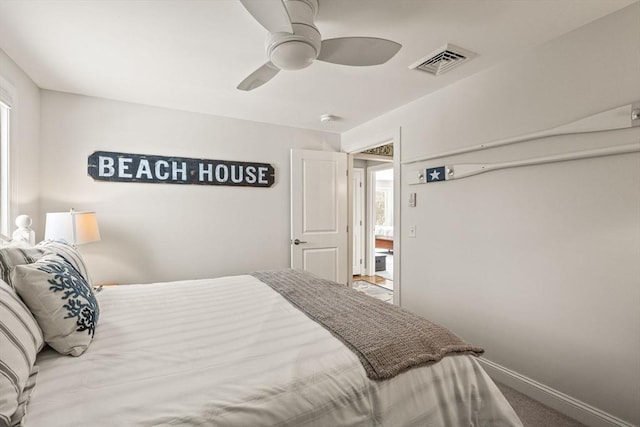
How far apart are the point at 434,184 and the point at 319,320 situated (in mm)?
1802

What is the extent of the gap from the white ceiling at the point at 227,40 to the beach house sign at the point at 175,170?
583mm

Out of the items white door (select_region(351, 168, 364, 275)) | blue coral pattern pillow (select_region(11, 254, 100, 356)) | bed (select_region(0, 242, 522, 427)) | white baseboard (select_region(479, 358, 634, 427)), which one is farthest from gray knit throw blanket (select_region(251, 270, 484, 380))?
white door (select_region(351, 168, 364, 275))

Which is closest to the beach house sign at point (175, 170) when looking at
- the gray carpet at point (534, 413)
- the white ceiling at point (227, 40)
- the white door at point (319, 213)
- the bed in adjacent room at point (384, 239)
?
the white door at point (319, 213)

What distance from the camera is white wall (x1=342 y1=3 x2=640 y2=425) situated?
1.56 meters

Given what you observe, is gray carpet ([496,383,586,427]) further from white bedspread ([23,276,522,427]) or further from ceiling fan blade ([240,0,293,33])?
ceiling fan blade ([240,0,293,33])

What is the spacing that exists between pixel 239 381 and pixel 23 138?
263 cm

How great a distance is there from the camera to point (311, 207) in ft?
12.0

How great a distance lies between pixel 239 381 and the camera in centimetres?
93

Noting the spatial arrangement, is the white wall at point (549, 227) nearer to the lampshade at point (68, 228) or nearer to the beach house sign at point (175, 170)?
the beach house sign at point (175, 170)

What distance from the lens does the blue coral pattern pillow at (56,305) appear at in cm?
103

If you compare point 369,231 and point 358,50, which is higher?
point 358,50

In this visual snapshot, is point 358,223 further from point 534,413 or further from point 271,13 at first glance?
point 271,13

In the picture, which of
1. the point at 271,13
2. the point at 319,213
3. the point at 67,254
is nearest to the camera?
the point at 271,13

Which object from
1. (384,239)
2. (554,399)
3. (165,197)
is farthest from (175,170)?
(384,239)
